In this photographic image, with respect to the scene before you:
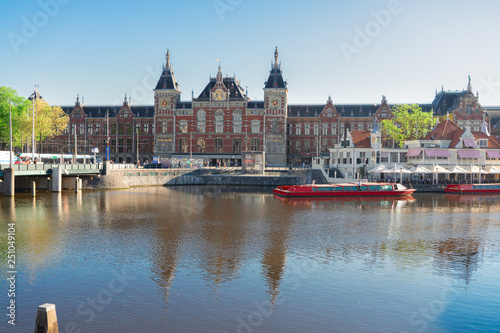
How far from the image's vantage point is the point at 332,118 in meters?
108

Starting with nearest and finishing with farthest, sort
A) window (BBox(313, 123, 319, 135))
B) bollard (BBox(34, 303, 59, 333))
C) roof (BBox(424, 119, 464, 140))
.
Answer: bollard (BBox(34, 303, 59, 333)), roof (BBox(424, 119, 464, 140)), window (BBox(313, 123, 319, 135))

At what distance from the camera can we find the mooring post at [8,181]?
52469 mm

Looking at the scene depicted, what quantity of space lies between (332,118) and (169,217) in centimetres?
7486

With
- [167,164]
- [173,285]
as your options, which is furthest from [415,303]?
[167,164]

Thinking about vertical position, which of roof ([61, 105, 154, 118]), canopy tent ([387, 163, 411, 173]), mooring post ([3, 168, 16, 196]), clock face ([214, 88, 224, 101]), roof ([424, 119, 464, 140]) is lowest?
mooring post ([3, 168, 16, 196])

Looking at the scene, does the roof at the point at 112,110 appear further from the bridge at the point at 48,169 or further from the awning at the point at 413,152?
the awning at the point at 413,152

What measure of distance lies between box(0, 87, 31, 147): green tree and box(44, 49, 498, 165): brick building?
20228 millimetres

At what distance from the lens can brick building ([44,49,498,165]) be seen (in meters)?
103

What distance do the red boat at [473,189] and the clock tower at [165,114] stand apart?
6420cm

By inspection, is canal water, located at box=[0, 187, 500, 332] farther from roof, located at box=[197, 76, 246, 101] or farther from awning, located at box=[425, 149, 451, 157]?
roof, located at box=[197, 76, 246, 101]

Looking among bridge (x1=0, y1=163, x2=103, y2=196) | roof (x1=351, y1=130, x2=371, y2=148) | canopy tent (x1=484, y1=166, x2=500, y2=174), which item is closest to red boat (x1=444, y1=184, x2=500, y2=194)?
canopy tent (x1=484, y1=166, x2=500, y2=174)

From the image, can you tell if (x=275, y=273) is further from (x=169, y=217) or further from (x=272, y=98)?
(x=272, y=98)

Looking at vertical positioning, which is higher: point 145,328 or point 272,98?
point 272,98

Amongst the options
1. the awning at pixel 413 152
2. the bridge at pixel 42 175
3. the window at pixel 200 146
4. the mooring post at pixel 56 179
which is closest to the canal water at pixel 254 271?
the bridge at pixel 42 175
